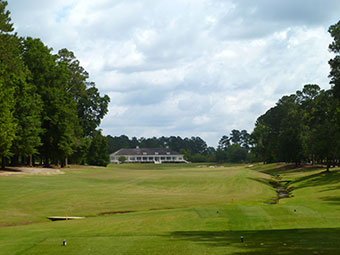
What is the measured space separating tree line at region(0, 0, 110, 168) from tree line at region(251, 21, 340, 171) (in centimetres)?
4018

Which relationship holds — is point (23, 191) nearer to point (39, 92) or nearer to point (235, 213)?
point (235, 213)

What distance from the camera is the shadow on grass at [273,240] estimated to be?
42.5ft

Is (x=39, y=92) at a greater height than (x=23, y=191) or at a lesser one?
greater

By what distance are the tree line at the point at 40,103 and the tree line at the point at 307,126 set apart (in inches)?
1582

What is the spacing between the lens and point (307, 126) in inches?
4141

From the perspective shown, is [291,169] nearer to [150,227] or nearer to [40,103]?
→ [40,103]

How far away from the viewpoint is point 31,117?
6103 centimetres

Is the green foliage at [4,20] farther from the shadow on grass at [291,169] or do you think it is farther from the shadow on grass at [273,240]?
the shadow on grass at [291,169]

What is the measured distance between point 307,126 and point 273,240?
312 feet

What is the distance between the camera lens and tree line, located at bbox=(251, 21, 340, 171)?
185 feet

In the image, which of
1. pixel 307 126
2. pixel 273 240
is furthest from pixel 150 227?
pixel 307 126

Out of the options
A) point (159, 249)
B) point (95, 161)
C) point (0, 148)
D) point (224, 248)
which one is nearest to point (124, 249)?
point (159, 249)

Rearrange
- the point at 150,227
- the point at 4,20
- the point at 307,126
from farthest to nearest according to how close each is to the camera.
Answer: the point at 307,126
the point at 4,20
the point at 150,227

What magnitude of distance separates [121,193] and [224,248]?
31.0 meters
